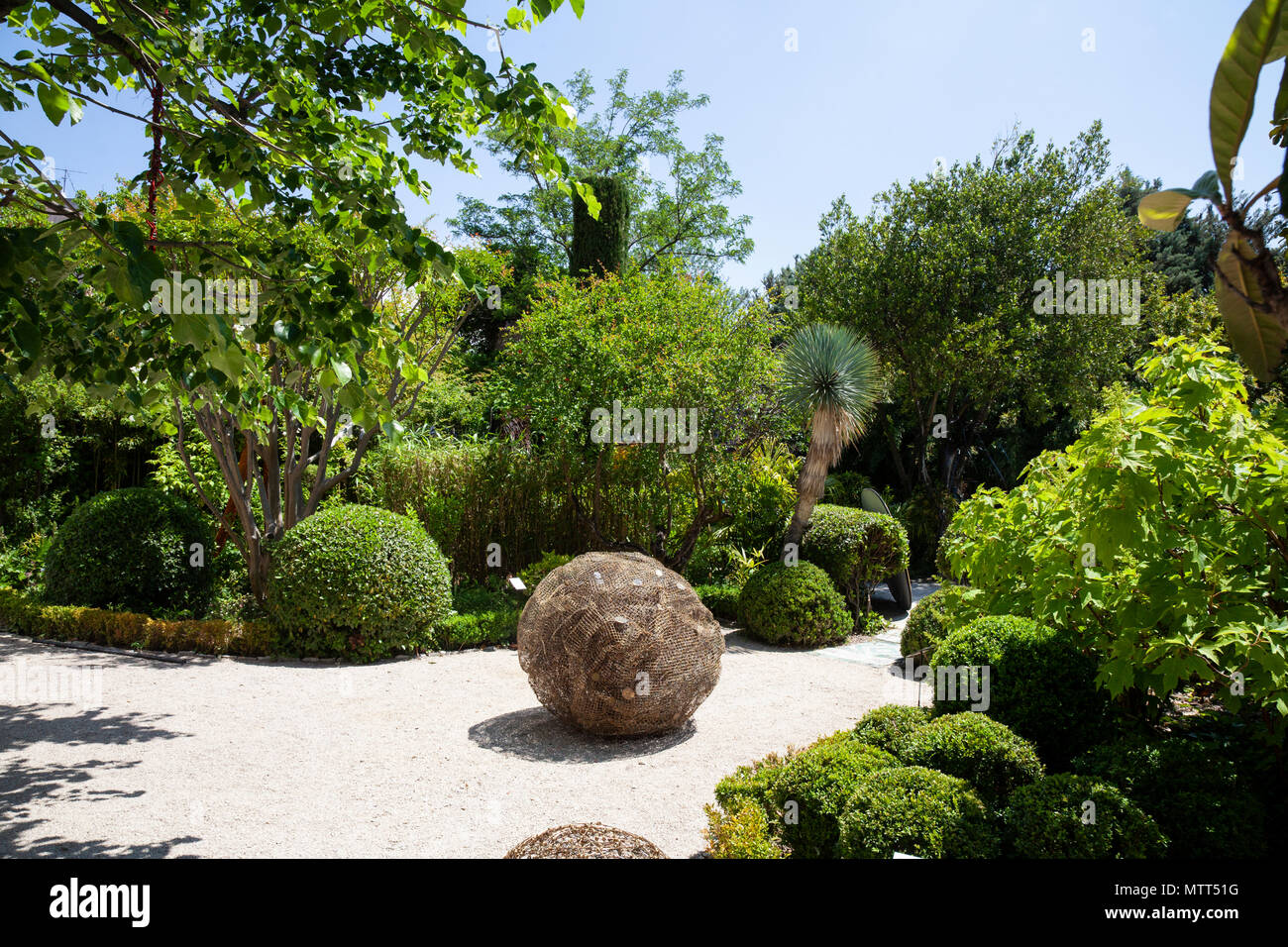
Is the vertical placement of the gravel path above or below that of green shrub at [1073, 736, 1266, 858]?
below

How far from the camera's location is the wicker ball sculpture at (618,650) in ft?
19.1

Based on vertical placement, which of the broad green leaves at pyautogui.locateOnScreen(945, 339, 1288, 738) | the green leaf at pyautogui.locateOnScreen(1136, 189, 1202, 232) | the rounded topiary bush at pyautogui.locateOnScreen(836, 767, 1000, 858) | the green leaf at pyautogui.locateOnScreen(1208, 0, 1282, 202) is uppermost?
Answer: the green leaf at pyautogui.locateOnScreen(1208, 0, 1282, 202)

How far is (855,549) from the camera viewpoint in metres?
11.5

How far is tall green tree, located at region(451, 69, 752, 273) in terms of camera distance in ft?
83.6

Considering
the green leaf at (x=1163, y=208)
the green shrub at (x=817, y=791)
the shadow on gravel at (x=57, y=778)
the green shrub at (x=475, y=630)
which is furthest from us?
the green shrub at (x=475, y=630)

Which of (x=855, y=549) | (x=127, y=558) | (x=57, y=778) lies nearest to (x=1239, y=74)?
(x=57, y=778)

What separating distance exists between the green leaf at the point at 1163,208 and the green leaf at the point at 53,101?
4.44m

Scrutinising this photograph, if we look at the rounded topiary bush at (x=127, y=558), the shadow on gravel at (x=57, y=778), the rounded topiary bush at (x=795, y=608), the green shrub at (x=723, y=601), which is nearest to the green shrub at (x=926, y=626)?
the rounded topiary bush at (x=795, y=608)

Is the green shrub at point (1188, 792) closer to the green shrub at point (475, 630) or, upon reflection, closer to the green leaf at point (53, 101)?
the green leaf at point (53, 101)

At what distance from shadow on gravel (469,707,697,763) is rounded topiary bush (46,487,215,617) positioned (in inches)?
225

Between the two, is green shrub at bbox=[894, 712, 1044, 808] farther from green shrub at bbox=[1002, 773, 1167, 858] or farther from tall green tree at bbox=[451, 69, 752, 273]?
tall green tree at bbox=[451, 69, 752, 273]

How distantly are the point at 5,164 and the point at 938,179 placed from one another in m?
16.5

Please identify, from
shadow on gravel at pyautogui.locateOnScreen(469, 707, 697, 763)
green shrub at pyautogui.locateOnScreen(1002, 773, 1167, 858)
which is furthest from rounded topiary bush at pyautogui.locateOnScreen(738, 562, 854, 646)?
green shrub at pyautogui.locateOnScreen(1002, 773, 1167, 858)
